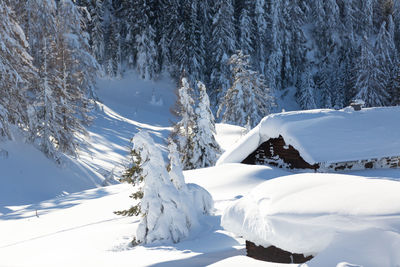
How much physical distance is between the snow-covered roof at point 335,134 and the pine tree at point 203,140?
5.60 metres

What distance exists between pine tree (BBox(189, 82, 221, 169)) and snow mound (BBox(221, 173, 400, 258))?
1313cm

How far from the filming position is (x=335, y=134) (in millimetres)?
12125

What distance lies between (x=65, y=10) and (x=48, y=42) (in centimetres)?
367

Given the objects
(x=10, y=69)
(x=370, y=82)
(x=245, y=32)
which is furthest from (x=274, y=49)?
(x=10, y=69)

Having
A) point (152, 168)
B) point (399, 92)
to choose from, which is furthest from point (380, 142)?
point (399, 92)

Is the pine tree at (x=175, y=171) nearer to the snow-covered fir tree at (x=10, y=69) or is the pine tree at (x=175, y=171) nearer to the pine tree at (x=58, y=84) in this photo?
the snow-covered fir tree at (x=10, y=69)

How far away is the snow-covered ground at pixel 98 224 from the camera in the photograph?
16.4 feet

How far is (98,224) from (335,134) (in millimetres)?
7113

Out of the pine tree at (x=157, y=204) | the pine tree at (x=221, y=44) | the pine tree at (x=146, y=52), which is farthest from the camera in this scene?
the pine tree at (x=146, y=52)

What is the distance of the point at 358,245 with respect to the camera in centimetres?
375

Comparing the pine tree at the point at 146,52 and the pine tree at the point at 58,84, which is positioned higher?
the pine tree at the point at 146,52

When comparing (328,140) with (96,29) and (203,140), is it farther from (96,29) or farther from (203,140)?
(96,29)

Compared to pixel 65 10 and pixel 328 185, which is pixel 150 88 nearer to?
pixel 65 10

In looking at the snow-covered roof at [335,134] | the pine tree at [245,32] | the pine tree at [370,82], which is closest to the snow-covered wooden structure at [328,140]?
the snow-covered roof at [335,134]
